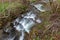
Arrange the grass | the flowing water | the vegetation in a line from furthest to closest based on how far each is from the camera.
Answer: the grass
the flowing water
the vegetation

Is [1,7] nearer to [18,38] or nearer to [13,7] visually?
[13,7]

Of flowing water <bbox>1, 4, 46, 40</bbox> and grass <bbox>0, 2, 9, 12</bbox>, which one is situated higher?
grass <bbox>0, 2, 9, 12</bbox>

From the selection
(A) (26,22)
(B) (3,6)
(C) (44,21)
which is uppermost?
(C) (44,21)

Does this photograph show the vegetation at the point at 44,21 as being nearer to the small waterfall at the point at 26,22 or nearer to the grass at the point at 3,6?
the grass at the point at 3,6

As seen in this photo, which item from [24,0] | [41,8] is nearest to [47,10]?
[41,8]

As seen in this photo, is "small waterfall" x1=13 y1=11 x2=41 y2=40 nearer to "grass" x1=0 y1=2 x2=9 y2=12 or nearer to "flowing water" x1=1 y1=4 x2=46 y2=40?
"flowing water" x1=1 y1=4 x2=46 y2=40

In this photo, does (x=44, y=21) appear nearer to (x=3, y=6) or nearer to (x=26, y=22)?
(x=26, y=22)

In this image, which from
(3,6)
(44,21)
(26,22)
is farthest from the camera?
(3,6)

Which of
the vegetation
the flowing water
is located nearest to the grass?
the vegetation

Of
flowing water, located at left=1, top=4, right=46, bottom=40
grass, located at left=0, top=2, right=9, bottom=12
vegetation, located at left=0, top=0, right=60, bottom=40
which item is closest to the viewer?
vegetation, located at left=0, top=0, right=60, bottom=40

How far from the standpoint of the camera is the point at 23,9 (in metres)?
8.38

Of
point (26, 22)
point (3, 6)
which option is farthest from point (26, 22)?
point (3, 6)

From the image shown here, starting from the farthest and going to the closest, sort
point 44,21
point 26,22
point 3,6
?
point 3,6
point 26,22
point 44,21

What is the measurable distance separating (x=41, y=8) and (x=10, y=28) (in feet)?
5.01
